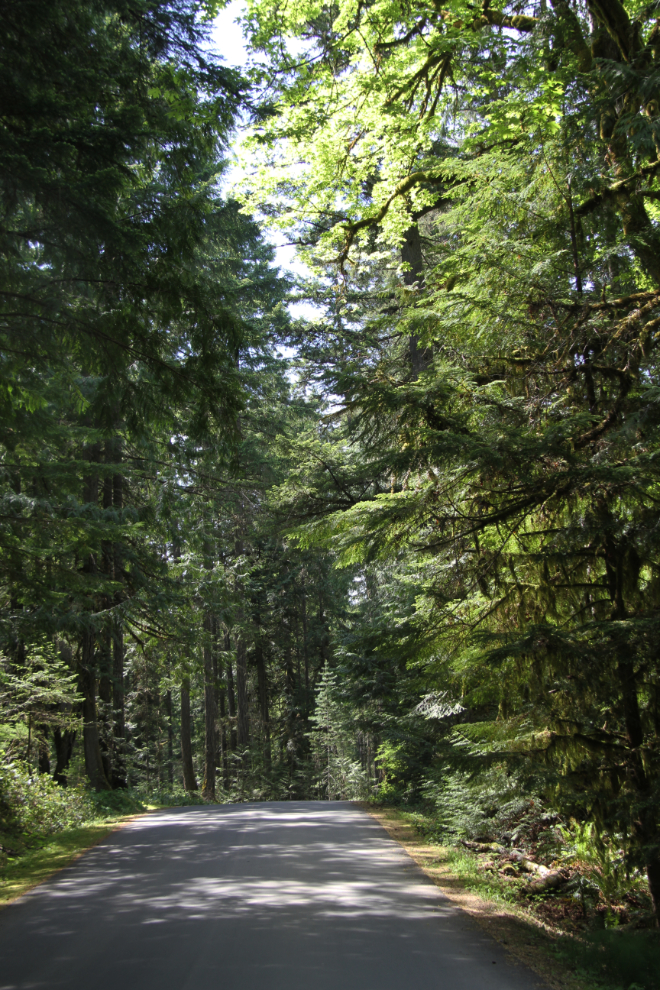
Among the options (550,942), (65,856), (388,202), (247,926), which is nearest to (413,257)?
(388,202)

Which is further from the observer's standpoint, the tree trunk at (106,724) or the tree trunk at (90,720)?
the tree trunk at (106,724)

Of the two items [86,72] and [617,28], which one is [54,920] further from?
[617,28]

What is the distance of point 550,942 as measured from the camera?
559 cm

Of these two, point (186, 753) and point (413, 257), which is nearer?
point (413, 257)

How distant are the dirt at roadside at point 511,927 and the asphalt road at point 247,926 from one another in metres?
0.15

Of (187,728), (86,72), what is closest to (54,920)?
(86,72)

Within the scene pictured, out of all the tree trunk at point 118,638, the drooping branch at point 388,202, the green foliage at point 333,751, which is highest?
the drooping branch at point 388,202

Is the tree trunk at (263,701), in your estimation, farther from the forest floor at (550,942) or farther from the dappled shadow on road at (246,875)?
the forest floor at (550,942)

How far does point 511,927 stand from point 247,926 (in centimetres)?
230

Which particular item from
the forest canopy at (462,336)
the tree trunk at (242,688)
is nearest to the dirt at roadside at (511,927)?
the forest canopy at (462,336)

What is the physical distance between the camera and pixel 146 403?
277 inches

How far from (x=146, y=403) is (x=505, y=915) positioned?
609cm

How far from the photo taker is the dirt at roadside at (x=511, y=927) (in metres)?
4.85

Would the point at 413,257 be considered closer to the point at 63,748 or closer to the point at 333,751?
the point at 63,748
